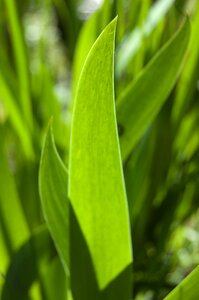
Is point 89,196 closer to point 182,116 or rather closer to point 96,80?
point 96,80

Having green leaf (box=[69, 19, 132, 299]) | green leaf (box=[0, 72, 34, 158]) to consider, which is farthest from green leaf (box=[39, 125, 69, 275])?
green leaf (box=[0, 72, 34, 158])

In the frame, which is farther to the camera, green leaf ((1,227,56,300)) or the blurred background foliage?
the blurred background foliage

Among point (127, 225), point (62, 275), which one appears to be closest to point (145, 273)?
point (62, 275)

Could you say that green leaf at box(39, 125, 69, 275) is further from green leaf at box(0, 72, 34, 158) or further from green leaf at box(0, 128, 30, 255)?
green leaf at box(0, 72, 34, 158)

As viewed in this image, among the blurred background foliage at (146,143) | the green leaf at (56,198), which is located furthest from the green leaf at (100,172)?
the blurred background foliage at (146,143)

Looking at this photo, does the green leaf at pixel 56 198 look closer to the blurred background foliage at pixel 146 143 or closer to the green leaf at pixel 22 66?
the blurred background foliage at pixel 146 143

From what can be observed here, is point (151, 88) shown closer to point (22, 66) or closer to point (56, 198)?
point (56, 198)

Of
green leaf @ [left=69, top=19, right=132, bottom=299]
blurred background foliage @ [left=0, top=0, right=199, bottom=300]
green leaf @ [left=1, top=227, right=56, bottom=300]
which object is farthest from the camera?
blurred background foliage @ [left=0, top=0, right=199, bottom=300]
